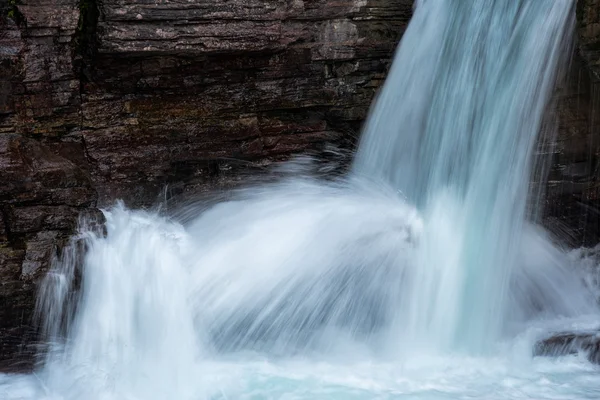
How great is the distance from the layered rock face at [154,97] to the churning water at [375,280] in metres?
0.33

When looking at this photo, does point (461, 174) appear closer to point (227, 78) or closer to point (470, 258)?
point (470, 258)

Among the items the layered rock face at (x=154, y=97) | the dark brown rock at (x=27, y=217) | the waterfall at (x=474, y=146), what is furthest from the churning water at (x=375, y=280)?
the layered rock face at (x=154, y=97)

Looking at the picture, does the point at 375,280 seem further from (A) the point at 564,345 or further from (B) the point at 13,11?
(B) the point at 13,11

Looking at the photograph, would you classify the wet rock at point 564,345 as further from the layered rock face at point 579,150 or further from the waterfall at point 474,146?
the layered rock face at point 579,150

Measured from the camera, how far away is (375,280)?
18.5 feet

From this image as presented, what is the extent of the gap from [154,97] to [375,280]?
7.99 ft

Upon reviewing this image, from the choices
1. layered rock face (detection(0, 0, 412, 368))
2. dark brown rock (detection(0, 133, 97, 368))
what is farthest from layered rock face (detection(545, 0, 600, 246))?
dark brown rock (detection(0, 133, 97, 368))

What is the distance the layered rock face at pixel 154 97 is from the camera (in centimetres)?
579

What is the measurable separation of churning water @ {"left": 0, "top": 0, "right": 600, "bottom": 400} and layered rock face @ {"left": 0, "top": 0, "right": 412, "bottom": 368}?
13.0 inches

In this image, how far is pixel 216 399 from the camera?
4766 mm

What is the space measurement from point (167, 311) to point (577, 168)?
3459mm

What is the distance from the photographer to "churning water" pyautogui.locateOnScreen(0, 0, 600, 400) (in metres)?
5.05

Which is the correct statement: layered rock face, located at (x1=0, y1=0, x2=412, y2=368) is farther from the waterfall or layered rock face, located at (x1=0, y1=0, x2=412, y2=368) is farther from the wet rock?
the wet rock

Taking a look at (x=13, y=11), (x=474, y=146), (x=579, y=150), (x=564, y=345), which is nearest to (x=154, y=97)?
(x=13, y=11)
